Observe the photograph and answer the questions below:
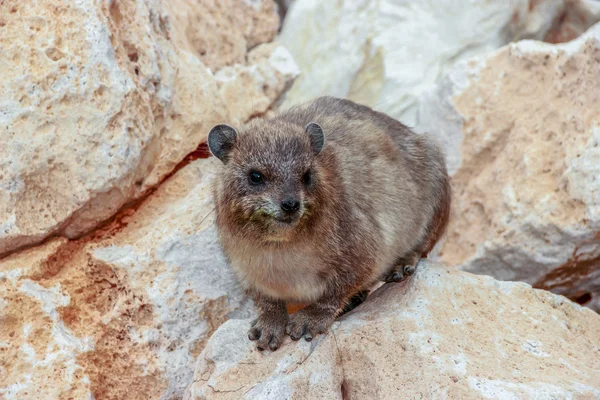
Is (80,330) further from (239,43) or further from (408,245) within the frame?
(239,43)

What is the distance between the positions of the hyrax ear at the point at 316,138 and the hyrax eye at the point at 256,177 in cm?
52

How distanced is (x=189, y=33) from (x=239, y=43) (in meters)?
0.94

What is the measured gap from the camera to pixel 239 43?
28.3 feet

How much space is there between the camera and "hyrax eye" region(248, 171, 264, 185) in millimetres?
4730

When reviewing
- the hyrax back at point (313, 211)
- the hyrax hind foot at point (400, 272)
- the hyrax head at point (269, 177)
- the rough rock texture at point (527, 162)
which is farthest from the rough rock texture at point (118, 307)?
the rough rock texture at point (527, 162)

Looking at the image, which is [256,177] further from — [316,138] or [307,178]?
[316,138]

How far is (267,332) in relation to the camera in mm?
5125

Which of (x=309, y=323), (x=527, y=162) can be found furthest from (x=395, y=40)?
(x=309, y=323)

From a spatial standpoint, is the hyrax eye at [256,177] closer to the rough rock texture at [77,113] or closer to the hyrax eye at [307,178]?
the hyrax eye at [307,178]

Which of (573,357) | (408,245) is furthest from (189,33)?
(573,357)

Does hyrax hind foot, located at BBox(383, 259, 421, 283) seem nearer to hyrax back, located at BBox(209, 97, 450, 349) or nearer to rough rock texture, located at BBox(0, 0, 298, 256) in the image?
hyrax back, located at BBox(209, 97, 450, 349)

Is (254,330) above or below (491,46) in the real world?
below

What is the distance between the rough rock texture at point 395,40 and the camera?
29.0ft

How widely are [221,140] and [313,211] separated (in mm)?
884
